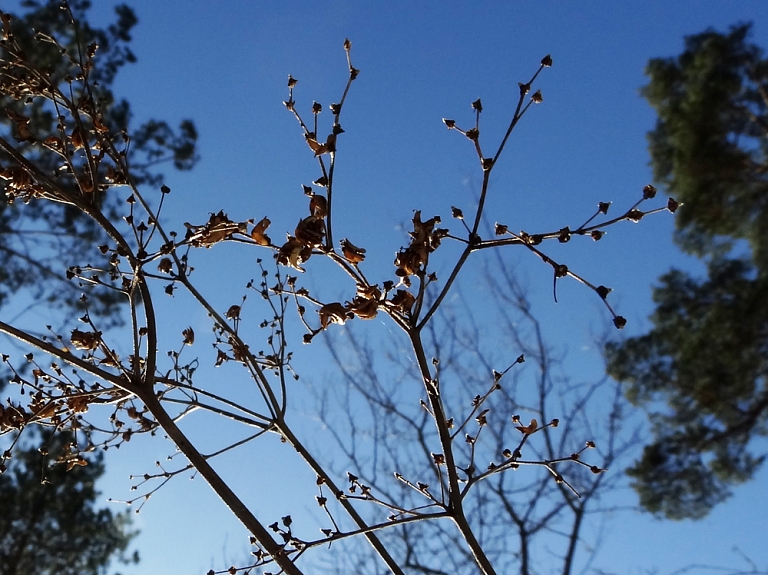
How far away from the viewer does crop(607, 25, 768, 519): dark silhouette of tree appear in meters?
7.82

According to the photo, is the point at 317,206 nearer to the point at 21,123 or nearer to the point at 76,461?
the point at 21,123

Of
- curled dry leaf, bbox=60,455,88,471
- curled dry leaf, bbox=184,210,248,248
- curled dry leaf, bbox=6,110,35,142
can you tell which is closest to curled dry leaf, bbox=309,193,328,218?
curled dry leaf, bbox=184,210,248,248

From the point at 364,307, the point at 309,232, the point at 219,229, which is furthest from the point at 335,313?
the point at 219,229

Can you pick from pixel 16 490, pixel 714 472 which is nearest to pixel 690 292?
pixel 714 472

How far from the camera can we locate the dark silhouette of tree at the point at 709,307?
7.82m

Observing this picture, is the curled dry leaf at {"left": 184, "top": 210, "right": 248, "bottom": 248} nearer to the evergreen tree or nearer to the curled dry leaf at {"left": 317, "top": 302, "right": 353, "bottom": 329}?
the curled dry leaf at {"left": 317, "top": 302, "right": 353, "bottom": 329}

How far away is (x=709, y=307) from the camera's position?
27.0 feet

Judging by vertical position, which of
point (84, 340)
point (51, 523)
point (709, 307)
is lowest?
point (84, 340)

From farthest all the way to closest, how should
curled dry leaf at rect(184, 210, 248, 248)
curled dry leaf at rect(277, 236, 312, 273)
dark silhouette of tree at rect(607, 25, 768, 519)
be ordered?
dark silhouette of tree at rect(607, 25, 768, 519), curled dry leaf at rect(184, 210, 248, 248), curled dry leaf at rect(277, 236, 312, 273)

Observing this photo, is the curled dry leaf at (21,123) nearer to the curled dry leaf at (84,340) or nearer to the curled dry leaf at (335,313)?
the curled dry leaf at (84,340)

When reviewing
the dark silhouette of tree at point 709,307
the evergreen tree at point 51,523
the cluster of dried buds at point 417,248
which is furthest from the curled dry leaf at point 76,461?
the dark silhouette of tree at point 709,307

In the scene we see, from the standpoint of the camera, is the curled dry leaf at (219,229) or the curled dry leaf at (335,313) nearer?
the curled dry leaf at (335,313)

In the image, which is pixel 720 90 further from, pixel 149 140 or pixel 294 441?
pixel 294 441

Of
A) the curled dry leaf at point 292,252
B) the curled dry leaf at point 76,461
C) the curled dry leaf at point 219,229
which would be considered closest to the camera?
the curled dry leaf at point 292,252
